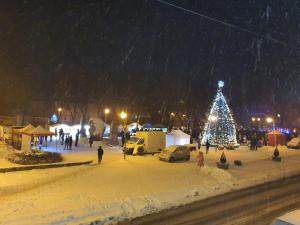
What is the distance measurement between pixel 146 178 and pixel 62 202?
283 inches

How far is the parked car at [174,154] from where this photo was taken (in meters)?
29.8

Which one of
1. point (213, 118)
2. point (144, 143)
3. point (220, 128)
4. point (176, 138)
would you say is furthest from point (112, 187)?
point (220, 128)

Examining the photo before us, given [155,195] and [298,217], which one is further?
[155,195]

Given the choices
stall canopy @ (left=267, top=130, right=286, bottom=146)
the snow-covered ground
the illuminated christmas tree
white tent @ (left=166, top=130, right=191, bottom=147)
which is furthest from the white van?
stall canopy @ (left=267, top=130, right=286, bottom=146)

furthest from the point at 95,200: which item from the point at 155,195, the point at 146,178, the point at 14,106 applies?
the point at 14,106

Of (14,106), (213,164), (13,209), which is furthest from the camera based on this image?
(14,106)

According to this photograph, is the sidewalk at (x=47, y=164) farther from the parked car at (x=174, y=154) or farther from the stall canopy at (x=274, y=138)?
the stall canopy at (x=274, y=138)

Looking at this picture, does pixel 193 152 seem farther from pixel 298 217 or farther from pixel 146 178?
pixel 298 217

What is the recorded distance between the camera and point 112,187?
1925 centimetres

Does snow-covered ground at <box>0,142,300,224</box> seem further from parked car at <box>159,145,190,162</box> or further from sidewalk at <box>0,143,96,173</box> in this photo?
parked car at <box>159,145,190,162</box>

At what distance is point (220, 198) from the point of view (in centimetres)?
1806

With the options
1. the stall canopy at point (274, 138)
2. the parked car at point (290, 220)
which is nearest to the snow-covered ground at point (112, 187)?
the parked car at point (290, 220)

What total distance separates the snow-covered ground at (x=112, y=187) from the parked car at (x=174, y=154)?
2.45 ft

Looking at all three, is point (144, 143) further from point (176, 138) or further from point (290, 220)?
point (290, 220)
